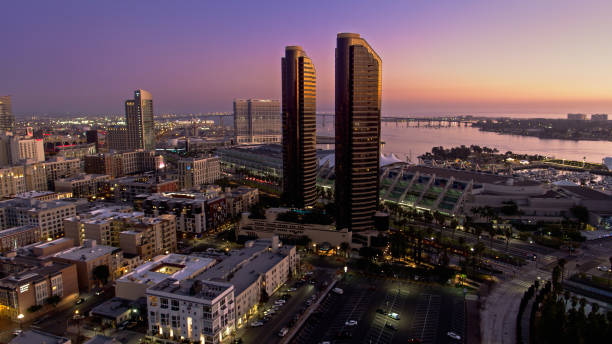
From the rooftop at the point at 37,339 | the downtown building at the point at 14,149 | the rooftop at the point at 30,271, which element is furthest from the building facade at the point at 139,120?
the rooftop at the point at 37,339

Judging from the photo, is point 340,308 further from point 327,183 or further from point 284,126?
point 327,183

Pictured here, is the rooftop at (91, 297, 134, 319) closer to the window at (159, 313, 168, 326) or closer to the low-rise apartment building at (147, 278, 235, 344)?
the low-rise apartment building at (147, 278, 235, 344)

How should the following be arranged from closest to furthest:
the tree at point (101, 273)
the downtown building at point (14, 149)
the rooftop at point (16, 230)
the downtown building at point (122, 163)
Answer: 1. the tree at point (101, 273)
2. the rooftop at point (16, 230)
3. the downtown building at point (122, 163)
4. the downtown building at point (14, 149)

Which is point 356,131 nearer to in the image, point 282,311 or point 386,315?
point 386,315

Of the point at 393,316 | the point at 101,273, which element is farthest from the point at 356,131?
the point at 101,273

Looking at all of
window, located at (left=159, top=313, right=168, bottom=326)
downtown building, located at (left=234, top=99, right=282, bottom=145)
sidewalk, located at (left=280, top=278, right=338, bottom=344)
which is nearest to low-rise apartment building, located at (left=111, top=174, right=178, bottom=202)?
sidewalk, located at (left=280, top=278, right=338, bottom=344)

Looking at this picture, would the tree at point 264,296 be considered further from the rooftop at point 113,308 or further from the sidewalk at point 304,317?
the rooftop at point 113,308

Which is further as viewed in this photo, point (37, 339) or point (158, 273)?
point (158, 273)
